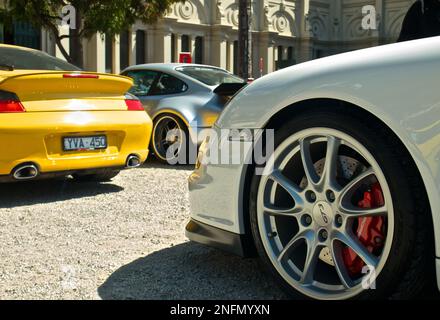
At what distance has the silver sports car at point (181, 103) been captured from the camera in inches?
284

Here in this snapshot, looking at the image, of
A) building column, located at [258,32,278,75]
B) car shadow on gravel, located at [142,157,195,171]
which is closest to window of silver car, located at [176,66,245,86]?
car shadow on gravel, located at [142,157,195,171]

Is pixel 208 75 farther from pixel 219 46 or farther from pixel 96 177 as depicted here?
pixel 219 46

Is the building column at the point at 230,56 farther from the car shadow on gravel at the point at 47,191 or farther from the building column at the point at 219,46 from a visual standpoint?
the car shadow on gravel at the point at 47,191

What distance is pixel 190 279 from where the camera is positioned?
117 inches

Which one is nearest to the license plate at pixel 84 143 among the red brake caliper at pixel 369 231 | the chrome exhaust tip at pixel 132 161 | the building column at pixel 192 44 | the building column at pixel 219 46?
the chrome exhaust tip at pixel 132 161

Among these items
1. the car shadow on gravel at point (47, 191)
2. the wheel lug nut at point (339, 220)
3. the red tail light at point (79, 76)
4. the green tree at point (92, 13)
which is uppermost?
the green tree at point (92, 13)

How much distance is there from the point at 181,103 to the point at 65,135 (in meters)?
2.76

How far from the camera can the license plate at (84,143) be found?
4871mm

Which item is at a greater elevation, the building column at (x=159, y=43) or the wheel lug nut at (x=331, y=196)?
the building column at (x=159, y=43)

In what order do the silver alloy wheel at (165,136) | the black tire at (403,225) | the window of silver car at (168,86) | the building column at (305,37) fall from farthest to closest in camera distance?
the building column at (305,37), the window of silver car at (168,86), the silver alloy wheel at (165,136), the black tire at (403,225)

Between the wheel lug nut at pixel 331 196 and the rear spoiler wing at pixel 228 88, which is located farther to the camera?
the rear spoiler wing at pixel 228 88

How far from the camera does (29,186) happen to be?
19.1ft

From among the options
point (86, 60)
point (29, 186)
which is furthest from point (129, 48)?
point (29, 186)

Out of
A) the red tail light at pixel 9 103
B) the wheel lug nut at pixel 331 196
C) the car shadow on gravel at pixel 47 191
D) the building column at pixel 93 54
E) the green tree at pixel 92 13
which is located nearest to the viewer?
the wheel lug nut at pixel 331 196
